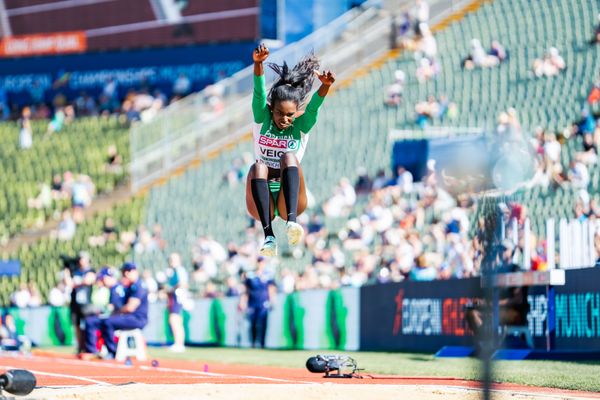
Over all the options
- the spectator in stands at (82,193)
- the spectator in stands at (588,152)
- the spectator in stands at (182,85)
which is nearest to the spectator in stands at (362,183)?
the spectator in stands at (588,152)

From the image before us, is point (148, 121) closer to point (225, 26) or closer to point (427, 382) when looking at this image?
point (225, 26)

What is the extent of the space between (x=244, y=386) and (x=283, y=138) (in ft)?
7.57

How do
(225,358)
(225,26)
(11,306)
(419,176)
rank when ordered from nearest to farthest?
(225,358), (419,176), (11,306), (225,26)

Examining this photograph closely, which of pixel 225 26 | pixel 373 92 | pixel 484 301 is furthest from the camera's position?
pixel 225 26

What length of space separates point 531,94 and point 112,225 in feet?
37.4

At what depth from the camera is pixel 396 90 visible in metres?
29.1

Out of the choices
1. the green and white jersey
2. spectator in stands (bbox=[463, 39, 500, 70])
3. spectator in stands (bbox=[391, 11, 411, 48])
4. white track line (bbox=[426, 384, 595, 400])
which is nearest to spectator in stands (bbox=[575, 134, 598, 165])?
spectator in stands (bbox=[463, 39, 500, 70])

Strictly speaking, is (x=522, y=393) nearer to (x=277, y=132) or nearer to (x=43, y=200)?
(x=277, y=132)

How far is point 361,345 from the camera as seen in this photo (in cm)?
2041

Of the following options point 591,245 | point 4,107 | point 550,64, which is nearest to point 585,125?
point 550,64

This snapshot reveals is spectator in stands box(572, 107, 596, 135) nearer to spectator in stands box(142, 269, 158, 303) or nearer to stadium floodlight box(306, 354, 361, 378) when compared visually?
spectator in stands box(142, 269, 158, 303)

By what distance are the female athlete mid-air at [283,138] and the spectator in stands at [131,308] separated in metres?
7.73

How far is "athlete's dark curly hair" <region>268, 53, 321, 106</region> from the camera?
11109 millimetres

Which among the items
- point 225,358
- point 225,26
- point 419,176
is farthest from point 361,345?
point 225,26
